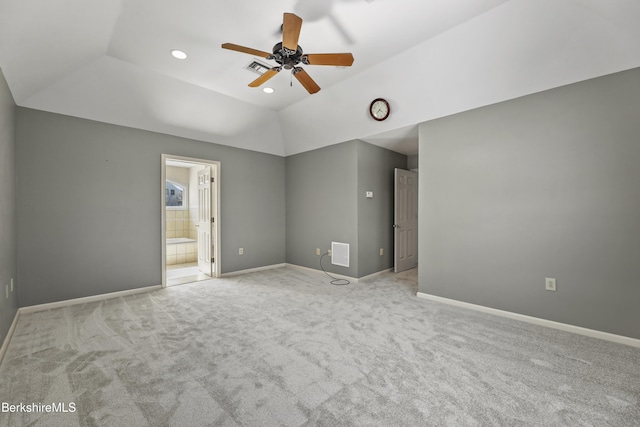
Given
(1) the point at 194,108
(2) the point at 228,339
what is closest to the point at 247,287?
(2) the point at 228,339

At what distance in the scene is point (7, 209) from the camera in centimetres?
255

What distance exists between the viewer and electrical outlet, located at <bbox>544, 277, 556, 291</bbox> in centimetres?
270

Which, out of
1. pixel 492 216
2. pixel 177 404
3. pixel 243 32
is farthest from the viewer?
pixel 492 216

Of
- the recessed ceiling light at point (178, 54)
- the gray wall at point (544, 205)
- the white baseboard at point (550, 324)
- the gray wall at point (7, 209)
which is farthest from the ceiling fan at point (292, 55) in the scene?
the white baseboard at point (550, 324)

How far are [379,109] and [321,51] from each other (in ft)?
3.95

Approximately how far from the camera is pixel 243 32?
8.64 ft

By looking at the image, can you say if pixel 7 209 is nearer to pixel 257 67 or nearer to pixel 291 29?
pixel 257 67

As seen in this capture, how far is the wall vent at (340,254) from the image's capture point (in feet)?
15.1

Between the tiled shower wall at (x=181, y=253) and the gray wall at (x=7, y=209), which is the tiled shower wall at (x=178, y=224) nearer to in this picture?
the tiled shower wall at (x=181, y=253)

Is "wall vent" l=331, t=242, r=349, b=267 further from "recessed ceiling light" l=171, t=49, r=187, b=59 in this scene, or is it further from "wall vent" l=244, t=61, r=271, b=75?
"recessed ceiling light" l=171, t=49, r=187, b=59

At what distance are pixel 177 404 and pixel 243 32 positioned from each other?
3189 millimetres

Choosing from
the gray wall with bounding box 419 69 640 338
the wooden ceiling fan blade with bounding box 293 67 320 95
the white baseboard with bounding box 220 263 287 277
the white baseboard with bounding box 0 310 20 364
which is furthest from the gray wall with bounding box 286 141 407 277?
the white baseboard with bounding box 0 310 20 364

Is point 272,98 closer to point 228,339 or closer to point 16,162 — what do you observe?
point 16,162

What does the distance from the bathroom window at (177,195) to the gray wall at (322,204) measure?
3.50m
